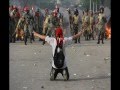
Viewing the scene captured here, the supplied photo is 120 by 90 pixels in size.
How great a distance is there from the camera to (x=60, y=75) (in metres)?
9.99

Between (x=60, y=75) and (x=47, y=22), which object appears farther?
(x=47, y=22)

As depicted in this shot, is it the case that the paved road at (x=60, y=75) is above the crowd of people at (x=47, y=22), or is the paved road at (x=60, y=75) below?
below

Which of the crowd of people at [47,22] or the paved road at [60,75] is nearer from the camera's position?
the paved road at [60,75]

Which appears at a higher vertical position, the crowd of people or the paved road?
the crowd of people

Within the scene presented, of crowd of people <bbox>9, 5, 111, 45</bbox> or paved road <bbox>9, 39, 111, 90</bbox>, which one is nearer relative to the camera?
paved road <bbox>9, 39, 111, 90</bbox>

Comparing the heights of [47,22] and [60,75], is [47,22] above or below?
above

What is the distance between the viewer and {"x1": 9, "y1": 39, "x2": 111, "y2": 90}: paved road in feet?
28.5

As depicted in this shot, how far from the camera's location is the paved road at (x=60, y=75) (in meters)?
8.70

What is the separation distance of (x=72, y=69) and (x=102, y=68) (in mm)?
848
